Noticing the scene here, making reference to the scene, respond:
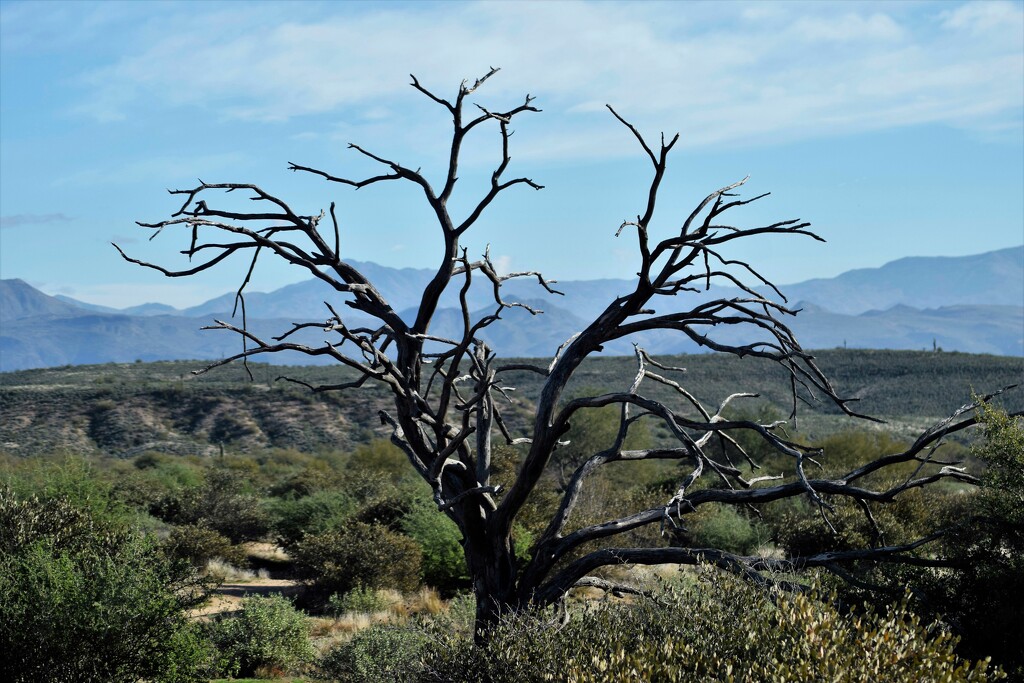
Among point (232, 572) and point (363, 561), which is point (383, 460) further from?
point (363, 561)

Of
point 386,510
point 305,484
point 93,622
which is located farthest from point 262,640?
point 305,484

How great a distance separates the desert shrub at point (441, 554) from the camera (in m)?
18.3

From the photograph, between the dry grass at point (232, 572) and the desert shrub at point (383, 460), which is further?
the desert shrub at point (383, 460)

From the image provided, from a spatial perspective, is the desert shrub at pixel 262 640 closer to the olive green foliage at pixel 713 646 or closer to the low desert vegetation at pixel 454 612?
the low desert vegetation at pixel 454 612

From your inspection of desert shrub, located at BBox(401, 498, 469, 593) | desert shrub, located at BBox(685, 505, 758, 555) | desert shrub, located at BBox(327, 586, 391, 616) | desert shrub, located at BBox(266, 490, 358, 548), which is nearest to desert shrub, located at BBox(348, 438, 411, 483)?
desert shrub, located at BBox(266, 490, 358, 548)

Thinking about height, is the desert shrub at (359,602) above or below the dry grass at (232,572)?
above

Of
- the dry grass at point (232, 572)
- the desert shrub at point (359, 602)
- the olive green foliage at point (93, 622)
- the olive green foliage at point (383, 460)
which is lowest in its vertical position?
the dry grass at point (232, 572)

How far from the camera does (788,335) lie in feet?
24.9

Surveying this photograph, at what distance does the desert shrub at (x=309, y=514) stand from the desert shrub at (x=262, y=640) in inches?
344

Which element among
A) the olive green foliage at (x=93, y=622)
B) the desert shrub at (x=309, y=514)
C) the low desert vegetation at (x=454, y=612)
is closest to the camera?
the low desert vegetation at (x=454, y=612)

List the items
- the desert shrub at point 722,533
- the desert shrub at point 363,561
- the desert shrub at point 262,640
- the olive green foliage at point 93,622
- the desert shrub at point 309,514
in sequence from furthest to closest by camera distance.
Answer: the desert shrub at point 309,514 → the desert shrub at point 722,533 → the desert shrub at point 363,561 → the desert shrub at point 262,640 → the olive green foliage at point 93,622

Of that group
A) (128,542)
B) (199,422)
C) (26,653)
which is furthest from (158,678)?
(199,422)

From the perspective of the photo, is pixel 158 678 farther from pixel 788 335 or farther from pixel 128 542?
pixel 788 335

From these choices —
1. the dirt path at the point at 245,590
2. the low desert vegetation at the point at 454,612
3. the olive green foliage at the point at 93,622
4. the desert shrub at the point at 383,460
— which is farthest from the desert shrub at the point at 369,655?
the desert shrub at the point at 383,460
